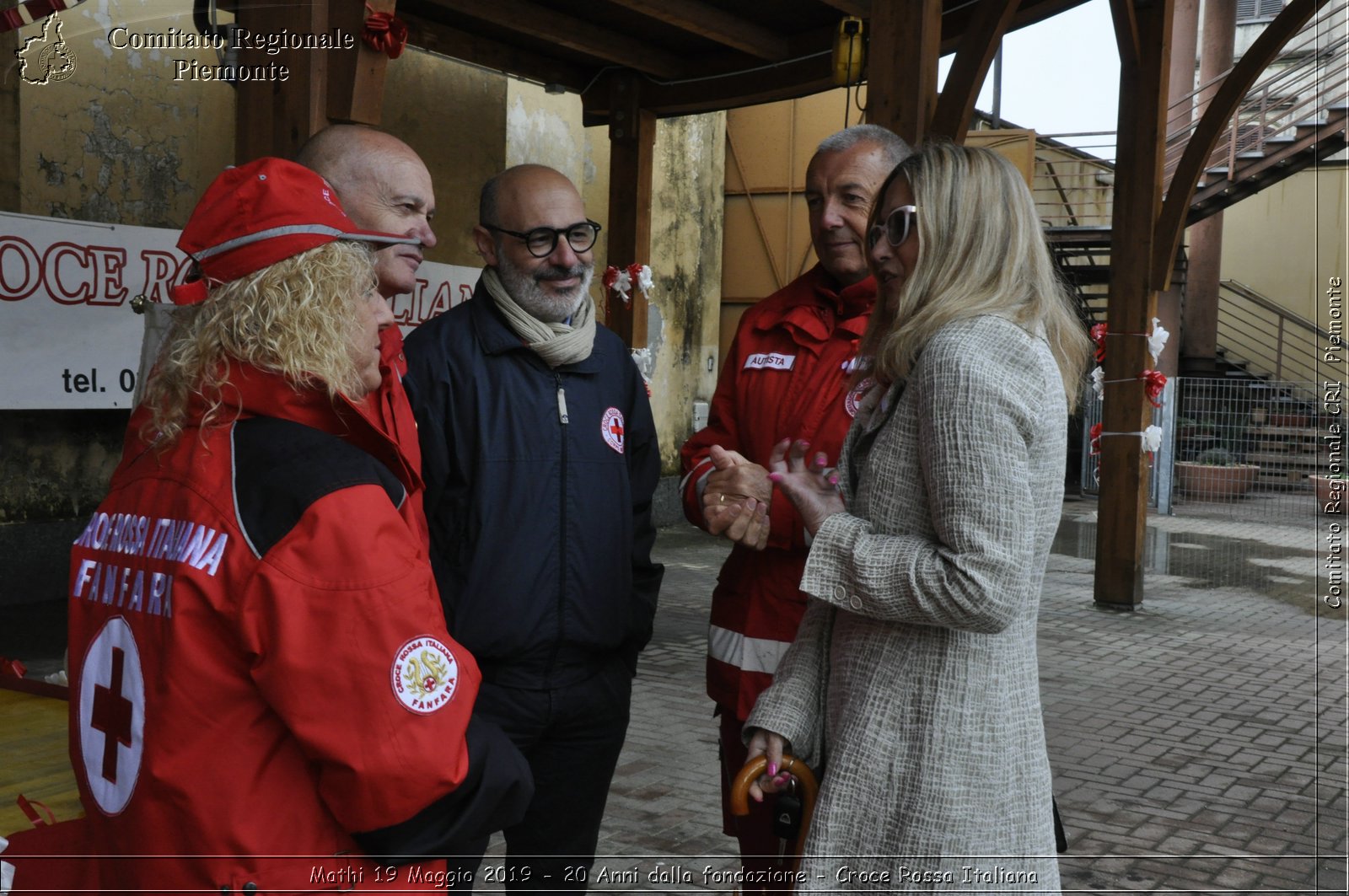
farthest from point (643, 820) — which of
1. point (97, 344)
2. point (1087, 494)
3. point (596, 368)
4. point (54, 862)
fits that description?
point (1087, 494)

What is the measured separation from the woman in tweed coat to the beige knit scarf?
0.88m

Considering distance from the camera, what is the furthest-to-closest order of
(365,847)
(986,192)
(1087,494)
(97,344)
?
(1087,494), (97,344), (986,192), (365,847)

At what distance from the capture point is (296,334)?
1593mm

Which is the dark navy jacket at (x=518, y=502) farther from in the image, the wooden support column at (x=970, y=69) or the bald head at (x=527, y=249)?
the wooden support column at (x=970, y=69)

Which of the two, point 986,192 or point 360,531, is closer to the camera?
point 360,531

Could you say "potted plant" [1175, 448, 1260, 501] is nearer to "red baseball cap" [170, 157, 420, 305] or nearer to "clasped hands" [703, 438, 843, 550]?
"clasped hands" [703, 438, 843, 550]

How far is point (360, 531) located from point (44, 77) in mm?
7479

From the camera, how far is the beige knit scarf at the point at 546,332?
2.68 meters

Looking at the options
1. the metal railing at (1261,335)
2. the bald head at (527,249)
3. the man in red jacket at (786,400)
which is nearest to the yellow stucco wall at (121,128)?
the bald head at (527,249)

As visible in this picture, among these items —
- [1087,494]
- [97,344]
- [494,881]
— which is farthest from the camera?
[1087,494]

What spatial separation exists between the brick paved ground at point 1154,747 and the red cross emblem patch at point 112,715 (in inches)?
107

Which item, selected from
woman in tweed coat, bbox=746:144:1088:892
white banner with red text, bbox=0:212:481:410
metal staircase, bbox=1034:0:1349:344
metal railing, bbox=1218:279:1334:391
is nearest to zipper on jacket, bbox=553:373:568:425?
woman in tweed coat, bbox=746:144:1088:892

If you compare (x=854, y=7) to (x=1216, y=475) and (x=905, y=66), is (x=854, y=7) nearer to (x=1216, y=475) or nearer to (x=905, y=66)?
(x=905, y=66)

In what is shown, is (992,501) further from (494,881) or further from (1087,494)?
(1087,494)
